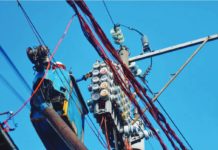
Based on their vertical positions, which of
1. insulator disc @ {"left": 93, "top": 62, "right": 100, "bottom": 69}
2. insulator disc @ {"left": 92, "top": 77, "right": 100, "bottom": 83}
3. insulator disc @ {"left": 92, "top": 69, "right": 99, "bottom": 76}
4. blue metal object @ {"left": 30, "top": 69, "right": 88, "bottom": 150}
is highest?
insulator disc @ {"left": 93, "top": 62, "right": 100, "bottom": 69}

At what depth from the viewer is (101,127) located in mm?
11336

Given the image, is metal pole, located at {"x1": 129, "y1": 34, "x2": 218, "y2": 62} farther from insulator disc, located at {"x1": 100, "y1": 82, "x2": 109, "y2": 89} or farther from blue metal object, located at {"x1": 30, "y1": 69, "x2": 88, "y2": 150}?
blue metal object, located at {"x1": 30, "y1": 69, "x2": 88, "y2": 150}

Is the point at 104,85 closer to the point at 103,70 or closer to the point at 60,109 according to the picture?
the point at 103,70

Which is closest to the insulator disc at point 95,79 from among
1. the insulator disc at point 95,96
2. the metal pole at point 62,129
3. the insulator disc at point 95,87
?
the insulator disc at point 95,87

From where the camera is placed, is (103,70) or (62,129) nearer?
(62,129)

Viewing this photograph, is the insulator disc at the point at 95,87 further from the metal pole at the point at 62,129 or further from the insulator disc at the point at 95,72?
the metal pole at the point at 62,129

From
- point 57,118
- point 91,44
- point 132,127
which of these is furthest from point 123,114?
point 57,118

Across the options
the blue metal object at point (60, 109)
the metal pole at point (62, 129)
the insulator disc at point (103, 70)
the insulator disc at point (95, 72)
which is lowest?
the metal pole at point (62, 129)

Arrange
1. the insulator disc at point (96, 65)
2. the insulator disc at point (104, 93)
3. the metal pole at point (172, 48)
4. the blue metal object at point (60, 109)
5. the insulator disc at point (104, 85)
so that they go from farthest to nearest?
the metal pole at point (172, 48) < the insulator disc at point (96, 65) < the insulator disc at point (104, 85) < the insulator disc at point (104, 93) < the blue metal object at point (60, 109)

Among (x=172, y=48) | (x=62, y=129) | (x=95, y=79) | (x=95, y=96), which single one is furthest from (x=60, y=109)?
(x=172, y=48)

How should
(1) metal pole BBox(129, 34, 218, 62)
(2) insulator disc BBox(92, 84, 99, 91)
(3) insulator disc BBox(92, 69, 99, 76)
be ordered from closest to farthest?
(2) insulator disc BBox(92, 84, 99, 91) → (3) insulator disc BBox(92, 69, 99, 76) → (1) metal pole BBox(129, 34, 218, 62)

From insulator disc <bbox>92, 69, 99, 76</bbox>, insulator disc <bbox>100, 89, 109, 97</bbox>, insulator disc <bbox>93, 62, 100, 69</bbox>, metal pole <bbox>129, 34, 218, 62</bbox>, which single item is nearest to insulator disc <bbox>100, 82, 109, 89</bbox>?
insulator disc <bbox>100, 89, 109, 97</bbox>

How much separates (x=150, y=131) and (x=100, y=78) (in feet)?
5.46

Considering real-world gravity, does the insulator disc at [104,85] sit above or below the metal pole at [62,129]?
above
